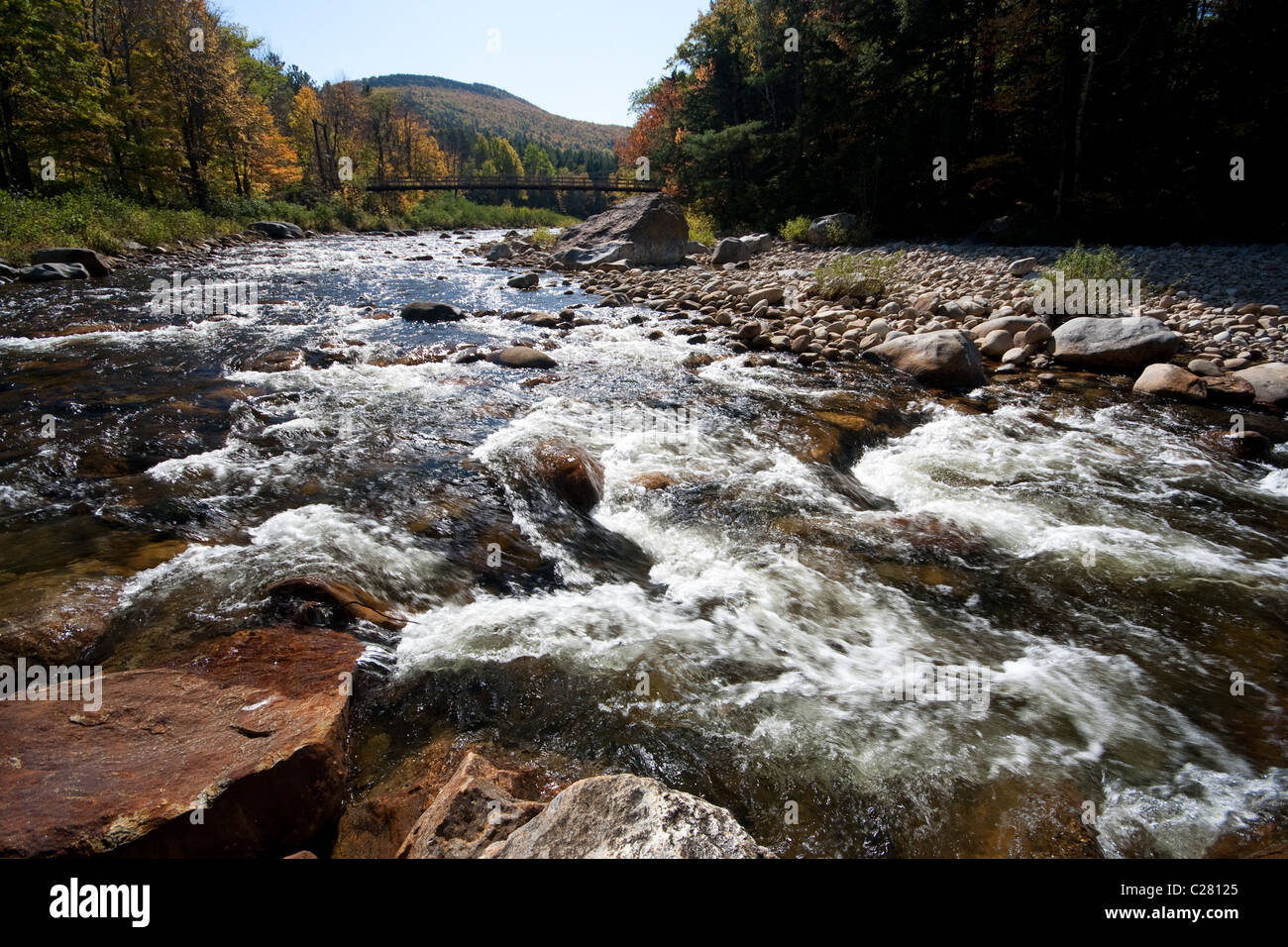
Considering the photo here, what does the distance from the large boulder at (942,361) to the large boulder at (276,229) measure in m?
28.2

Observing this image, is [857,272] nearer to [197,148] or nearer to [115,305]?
[115,305]

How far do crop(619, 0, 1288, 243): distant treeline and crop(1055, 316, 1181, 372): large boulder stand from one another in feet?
26.5

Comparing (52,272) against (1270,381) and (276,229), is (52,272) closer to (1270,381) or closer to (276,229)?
(276,229)

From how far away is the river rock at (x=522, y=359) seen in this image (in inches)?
354

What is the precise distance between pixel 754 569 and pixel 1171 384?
280 inches

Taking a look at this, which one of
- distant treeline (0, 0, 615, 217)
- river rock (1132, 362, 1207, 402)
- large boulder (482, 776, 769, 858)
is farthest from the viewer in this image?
distant treeline (0, 0, 615, 217)

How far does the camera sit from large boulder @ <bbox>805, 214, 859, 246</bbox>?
19675 mm

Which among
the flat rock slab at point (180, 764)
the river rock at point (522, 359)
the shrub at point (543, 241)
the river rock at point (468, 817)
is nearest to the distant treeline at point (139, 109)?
the shrub at point (543, 241)

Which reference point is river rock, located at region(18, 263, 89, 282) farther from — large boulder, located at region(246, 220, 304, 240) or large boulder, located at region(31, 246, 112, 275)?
large boulder, located at region(246, 220, 304, 240)

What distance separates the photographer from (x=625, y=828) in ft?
6.00

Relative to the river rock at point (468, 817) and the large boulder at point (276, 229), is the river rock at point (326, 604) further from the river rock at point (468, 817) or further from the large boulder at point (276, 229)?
the large boulder at point (276, 229)

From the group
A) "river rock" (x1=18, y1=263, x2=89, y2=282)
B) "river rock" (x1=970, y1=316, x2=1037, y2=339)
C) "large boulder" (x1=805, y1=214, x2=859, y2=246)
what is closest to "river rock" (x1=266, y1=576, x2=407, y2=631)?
"river rock" (x1=970, y1=316, x2=1037, y2=339)

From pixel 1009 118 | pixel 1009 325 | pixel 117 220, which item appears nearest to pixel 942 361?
pixel 1009 325
